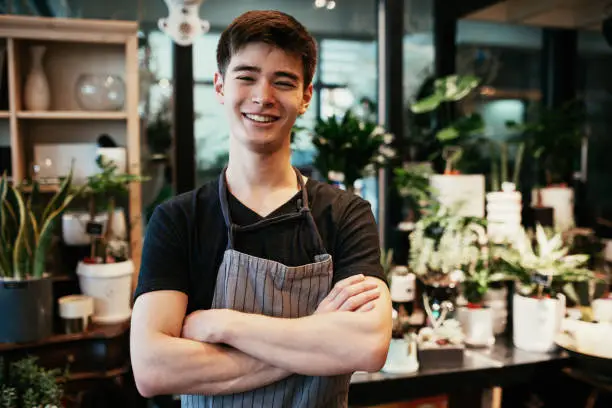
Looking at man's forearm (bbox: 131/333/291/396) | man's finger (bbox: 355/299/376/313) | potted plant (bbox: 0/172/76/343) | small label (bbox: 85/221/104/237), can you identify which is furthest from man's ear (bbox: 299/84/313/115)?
small label (bbox: 85/221/104/237)

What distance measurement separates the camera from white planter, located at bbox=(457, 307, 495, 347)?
2.82m

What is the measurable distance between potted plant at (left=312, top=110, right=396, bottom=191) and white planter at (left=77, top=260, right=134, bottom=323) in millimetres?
1127

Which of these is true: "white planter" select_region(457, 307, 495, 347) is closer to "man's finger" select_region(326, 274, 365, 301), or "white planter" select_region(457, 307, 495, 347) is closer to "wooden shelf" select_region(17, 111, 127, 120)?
"man's finger" select_region(326, 274, 365, 301)

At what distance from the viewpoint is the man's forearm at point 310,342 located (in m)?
1.23

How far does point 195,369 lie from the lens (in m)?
1.23

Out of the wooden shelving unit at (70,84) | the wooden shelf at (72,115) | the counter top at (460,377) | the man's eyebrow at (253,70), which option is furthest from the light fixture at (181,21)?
the counter top at (460,377)

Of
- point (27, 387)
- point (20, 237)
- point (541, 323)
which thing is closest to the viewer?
point (27, 387)

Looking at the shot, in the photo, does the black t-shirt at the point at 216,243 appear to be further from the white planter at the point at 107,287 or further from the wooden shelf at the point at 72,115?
the wooden shelf at the point at 72,115

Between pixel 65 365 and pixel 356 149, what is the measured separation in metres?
1.74

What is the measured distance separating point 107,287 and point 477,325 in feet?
6.06

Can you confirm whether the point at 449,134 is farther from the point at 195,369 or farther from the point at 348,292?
the point at 195,369

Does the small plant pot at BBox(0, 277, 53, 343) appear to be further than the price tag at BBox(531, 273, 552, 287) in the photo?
No

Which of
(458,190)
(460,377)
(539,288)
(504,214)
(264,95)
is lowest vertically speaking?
(460,377)

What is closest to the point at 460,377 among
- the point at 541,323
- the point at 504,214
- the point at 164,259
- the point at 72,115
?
the point at 541,323
